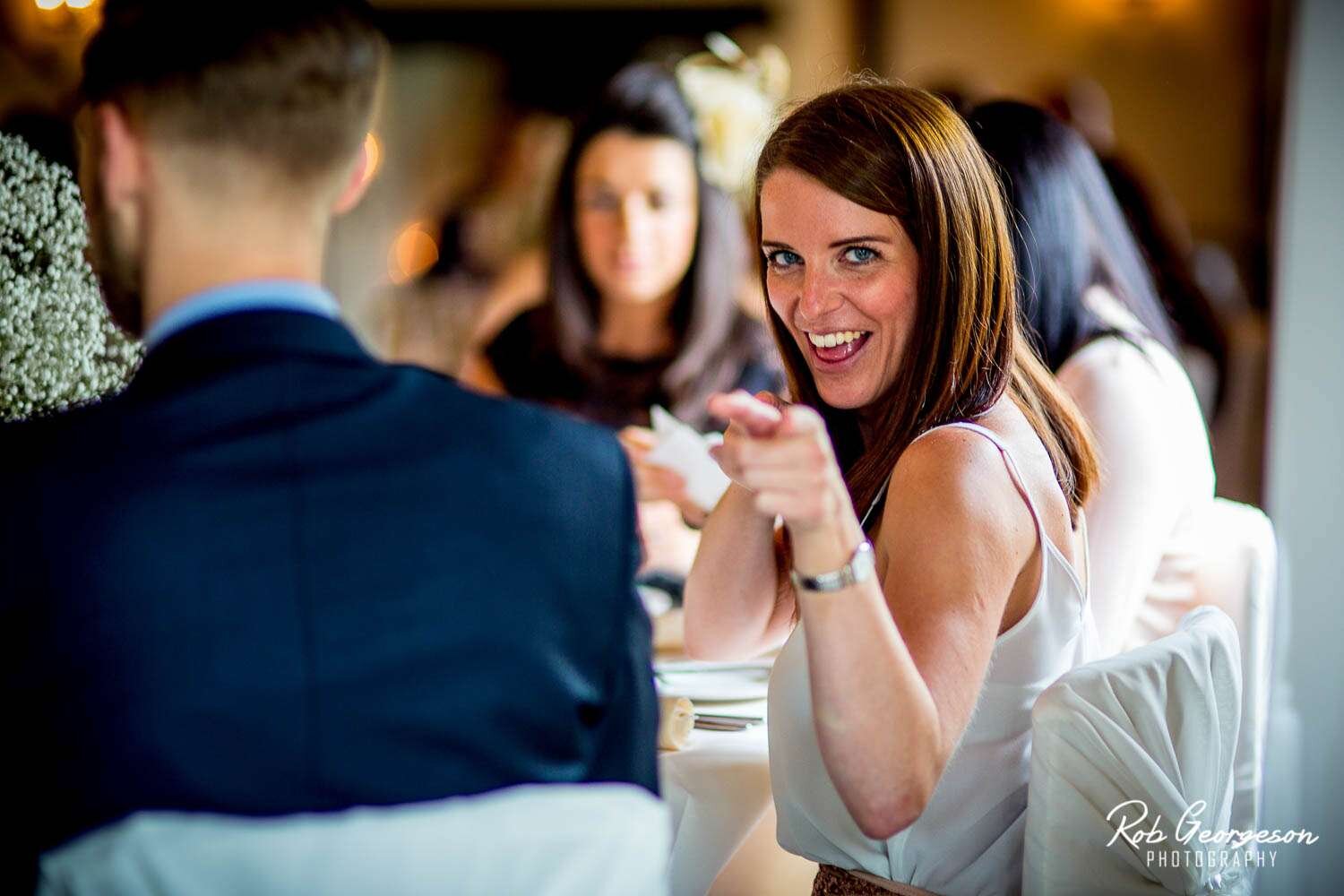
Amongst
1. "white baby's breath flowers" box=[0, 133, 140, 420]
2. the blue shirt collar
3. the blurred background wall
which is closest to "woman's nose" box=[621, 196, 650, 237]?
the blurred background wall

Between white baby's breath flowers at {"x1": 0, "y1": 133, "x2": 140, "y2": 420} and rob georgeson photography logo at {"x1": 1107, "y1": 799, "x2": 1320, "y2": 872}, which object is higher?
white baby's breath flowers at {"x1": 0, "y1": 133, "x2": 140, "y2": 420}

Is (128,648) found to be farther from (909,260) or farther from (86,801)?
(909,260)

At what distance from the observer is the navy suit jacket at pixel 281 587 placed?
0.94 m

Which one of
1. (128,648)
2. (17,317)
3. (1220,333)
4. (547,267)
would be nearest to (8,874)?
(128,648)

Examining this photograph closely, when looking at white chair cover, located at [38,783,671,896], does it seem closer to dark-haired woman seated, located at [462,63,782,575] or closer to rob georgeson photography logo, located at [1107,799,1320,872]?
rob georgeson photography logo, located at [1107,799,1320,872]

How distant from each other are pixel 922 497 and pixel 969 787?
37 cm

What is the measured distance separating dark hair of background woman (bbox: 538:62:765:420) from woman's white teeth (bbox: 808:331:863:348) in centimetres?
165

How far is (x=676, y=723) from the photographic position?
1732 millimetres

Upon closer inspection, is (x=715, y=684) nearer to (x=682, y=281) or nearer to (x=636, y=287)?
(x=636, y=287)

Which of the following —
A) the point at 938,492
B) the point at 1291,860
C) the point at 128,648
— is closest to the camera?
the point at 128,648

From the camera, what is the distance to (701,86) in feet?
11.0

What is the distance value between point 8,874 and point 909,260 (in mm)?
1098

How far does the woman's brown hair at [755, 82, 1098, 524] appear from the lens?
1485 millimetres

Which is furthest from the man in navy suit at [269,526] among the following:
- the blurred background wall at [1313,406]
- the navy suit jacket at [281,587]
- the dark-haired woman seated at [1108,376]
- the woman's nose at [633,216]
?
the blurred background wall at [1313,406]
